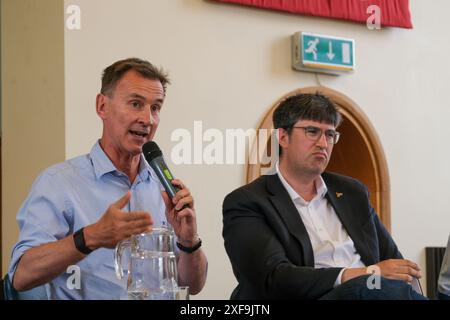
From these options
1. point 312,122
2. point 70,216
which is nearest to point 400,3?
point 312,122

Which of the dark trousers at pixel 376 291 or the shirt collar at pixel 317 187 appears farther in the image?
the shirt collar at pixel 317 187

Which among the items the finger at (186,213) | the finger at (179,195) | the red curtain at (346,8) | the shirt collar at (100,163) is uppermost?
the red curtain at (346,8)

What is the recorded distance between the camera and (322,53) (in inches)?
181

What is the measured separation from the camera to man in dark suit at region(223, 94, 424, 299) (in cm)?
204

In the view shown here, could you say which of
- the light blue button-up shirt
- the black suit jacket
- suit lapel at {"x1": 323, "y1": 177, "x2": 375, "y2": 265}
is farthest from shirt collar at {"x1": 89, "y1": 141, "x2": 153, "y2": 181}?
suit lapel at {"x1": 323, "y1": 177, "x2": 375, "y2": 265}

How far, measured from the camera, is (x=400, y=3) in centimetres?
495

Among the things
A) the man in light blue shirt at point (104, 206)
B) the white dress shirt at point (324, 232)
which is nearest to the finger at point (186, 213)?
the man in light blue shirt at point (104, 206)

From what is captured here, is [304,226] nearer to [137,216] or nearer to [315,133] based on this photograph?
[315,133]

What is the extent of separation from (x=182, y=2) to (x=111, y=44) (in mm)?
565

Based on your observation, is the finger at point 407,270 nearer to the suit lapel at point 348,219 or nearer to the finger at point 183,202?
the suit lapel at point 348,219

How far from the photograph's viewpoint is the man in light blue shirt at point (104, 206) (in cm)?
161

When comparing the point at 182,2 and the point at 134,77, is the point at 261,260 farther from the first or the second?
the point at 182,2

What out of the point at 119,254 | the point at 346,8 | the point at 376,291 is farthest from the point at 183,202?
the point at 346,8

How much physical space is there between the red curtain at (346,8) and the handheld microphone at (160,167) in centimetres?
269
